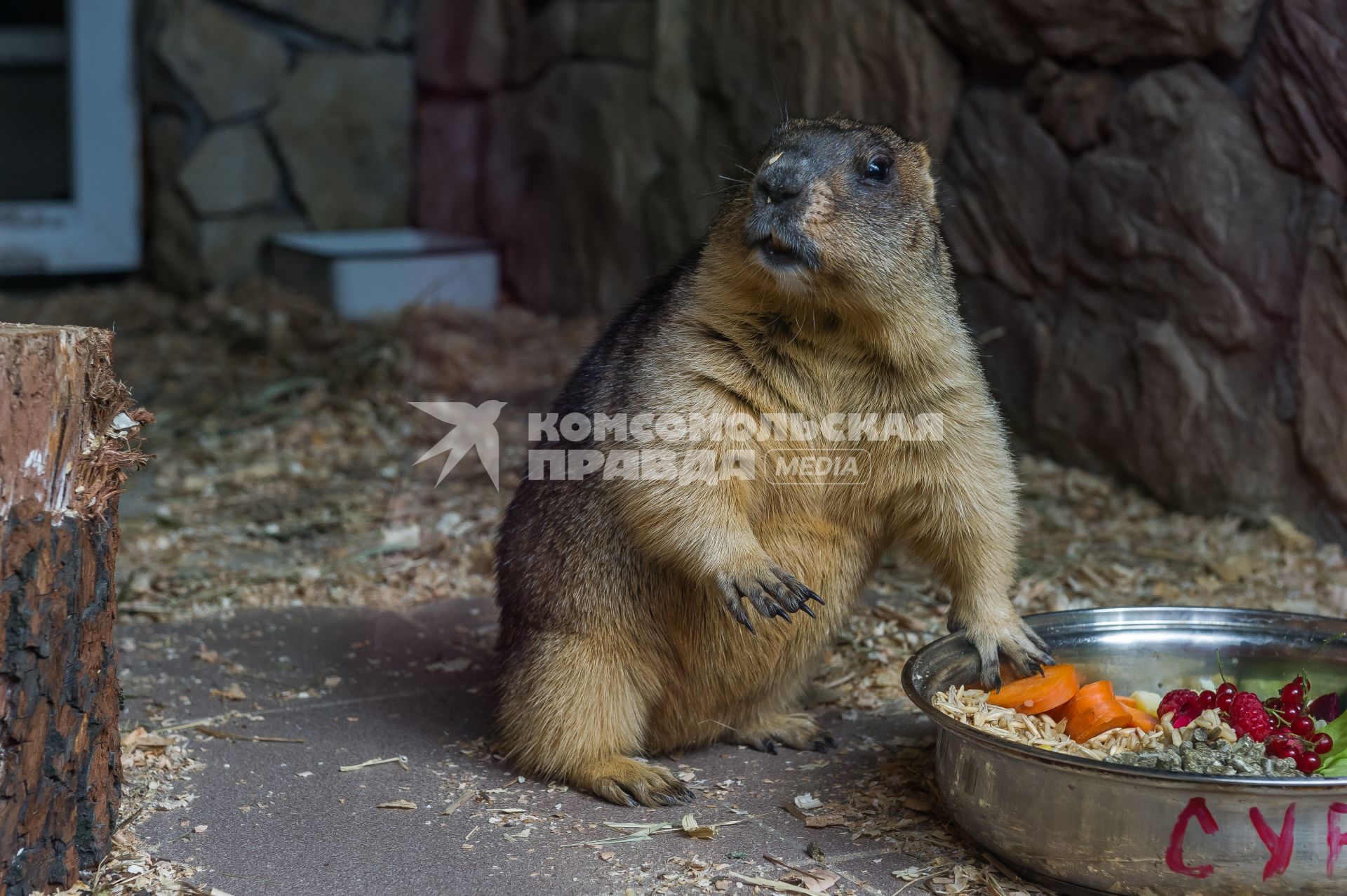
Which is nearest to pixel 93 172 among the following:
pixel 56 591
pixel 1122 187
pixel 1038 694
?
pixel 1122 187

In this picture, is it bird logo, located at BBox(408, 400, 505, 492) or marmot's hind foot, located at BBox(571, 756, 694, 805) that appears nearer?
marmot's hind foot, located at BBox(571, 756, 694, 805)

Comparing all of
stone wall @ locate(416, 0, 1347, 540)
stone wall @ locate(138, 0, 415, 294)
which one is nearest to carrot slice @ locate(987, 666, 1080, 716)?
stone wall @ locate(416, 0, 1347, 540)

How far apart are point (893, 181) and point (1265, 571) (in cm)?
239

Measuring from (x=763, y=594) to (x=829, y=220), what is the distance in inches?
33.7

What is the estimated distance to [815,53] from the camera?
619cm

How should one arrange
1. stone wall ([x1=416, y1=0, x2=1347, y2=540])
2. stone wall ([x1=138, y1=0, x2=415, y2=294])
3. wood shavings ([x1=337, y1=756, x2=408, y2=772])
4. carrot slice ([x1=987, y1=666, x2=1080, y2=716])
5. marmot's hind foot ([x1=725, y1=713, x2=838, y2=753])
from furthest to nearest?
stone wall ([x1=138, y1=0, x2=415, y2=294]) → stone wall ([x1=416, y1=0, x2=1347, y2=540]) → marmot's hind foot ([x1=725, y1=713, x2=838, y2=753]) → wood shavings ([x1=337, y1=756, x2=408, y2=772]) → carrot slice ([x1=987, y1=666, x2=1080, y2=716])

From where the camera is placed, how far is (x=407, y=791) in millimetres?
3289

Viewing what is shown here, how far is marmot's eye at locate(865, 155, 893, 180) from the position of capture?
10.3 ft

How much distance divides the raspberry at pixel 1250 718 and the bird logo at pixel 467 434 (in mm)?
3521

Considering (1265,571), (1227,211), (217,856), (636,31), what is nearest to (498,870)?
(217,856)

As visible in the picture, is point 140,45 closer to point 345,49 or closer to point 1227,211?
point 345,49

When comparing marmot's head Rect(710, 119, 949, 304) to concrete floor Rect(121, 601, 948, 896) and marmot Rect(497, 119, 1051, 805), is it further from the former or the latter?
concrete floor Rect(121, 601, 948, 896)

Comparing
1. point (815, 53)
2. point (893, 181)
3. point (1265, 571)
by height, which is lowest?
point (1265, 571)

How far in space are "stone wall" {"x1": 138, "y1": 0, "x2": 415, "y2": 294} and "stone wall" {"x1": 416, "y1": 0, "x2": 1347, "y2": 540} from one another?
2.33 metres
